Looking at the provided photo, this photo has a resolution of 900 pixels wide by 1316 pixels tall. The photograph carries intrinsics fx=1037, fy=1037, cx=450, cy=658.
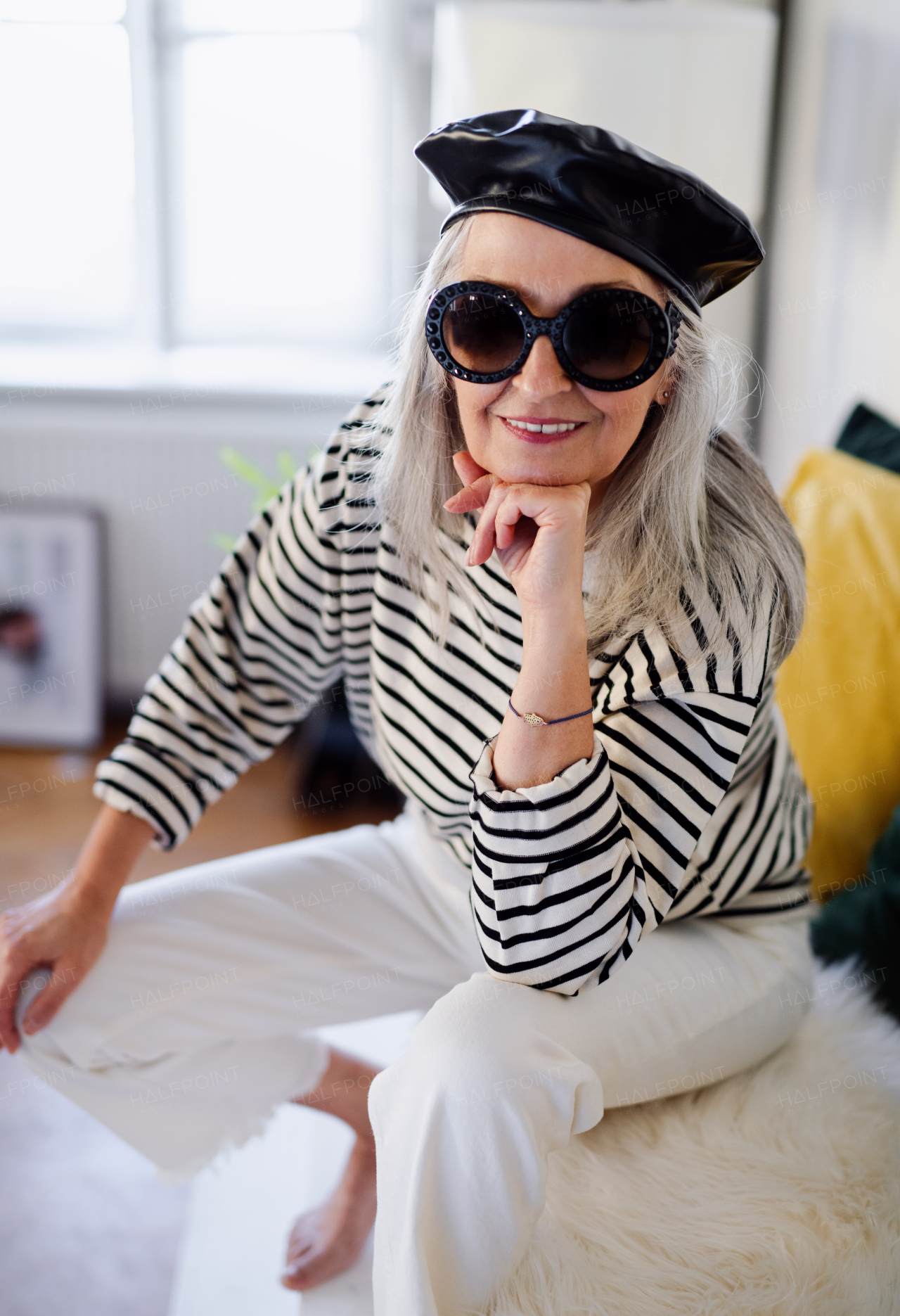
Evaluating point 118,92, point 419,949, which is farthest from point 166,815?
point 118,92

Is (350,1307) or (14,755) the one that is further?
(14,755)

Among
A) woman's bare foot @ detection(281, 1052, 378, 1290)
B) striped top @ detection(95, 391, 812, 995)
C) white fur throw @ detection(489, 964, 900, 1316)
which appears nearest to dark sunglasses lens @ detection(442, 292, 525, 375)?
striped top @ detection(95, 391, 812, 995)

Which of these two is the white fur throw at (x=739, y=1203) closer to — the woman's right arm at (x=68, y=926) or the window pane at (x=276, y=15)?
the woman's right arm at (x=68, y=926)

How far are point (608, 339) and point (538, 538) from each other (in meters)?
0.14

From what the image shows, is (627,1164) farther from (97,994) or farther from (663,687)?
(97,994)

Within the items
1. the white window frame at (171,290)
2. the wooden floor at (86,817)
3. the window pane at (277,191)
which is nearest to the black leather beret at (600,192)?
the wooden floor at (86,817)

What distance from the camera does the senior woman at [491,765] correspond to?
0.71 metres

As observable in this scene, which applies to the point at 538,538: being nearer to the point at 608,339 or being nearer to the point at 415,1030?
the point at 608,339

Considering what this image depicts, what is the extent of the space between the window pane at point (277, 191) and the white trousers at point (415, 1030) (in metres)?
1.85

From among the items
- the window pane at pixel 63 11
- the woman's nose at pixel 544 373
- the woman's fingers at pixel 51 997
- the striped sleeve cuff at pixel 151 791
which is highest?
the window pane at pixel 63 11

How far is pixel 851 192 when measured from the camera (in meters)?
1.54

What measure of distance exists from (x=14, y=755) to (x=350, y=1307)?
165 cm

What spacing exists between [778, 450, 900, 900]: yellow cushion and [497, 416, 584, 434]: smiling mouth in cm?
43

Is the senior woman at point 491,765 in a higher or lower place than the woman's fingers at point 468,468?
lower
